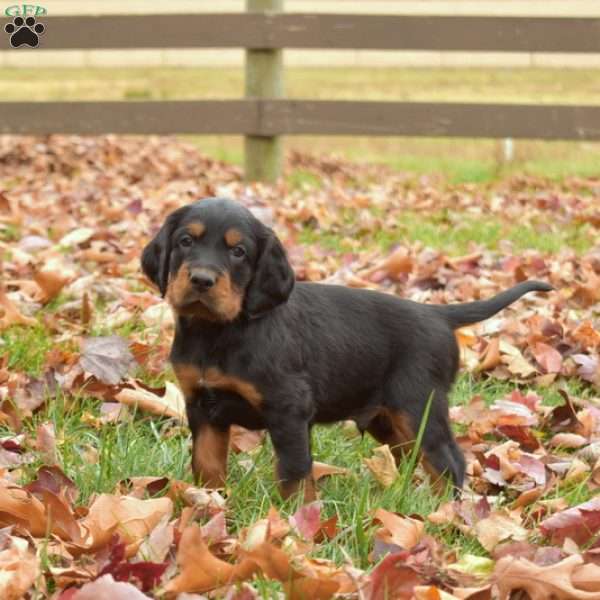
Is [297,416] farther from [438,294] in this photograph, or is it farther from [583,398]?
[438,294]

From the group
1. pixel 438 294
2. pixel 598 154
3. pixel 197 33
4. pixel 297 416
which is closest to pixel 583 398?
pixel 438 294

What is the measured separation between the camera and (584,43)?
9742mm

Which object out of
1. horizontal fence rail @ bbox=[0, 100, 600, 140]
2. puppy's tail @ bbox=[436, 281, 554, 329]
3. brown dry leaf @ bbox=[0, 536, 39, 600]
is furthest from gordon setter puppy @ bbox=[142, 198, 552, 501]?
horizontal fence rail @ bbox=[0, 100, 600, 140]

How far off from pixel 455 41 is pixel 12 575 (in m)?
8.34

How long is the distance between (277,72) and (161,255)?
7.09 metres

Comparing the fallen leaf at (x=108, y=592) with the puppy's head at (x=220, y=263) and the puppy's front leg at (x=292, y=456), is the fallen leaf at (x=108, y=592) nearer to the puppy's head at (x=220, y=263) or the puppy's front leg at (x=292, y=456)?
the puppy's front leg at (x=292, y=456)

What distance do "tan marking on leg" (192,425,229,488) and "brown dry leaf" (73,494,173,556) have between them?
18.4 inches

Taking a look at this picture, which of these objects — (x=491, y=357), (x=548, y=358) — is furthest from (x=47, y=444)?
(x=548, y=358)

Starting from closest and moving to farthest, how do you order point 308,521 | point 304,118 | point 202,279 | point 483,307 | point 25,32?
point 308,521, point 202,279, point 483,307, point 304,118, point 25,32

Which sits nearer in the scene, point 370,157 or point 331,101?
point 331,101

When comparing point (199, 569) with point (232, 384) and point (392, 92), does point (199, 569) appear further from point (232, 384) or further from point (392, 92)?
point (392, 92)

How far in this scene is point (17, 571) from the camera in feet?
7.03

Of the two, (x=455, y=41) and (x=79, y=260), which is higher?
(x=455, y=41)

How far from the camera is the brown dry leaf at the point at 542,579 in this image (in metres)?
2.29
